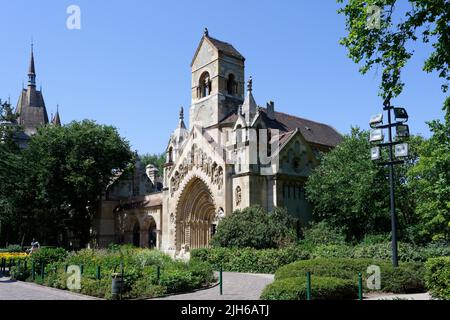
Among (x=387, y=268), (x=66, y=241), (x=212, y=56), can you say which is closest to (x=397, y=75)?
(x=387, y=268)

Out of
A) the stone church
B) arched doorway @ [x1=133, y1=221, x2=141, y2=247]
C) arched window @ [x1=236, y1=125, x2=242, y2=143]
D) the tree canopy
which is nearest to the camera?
the stone church

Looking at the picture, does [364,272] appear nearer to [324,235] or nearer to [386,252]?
[386,252]

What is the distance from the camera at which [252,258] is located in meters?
26.8

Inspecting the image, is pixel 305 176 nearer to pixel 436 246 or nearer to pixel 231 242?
pixel 231 242

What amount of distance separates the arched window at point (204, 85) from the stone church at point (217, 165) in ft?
0.31

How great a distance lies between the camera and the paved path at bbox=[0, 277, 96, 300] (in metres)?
16.6

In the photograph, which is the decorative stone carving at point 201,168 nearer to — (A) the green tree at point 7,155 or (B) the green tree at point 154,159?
(A) the green tree at point 7,155

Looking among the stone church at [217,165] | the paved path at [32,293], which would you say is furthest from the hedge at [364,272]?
the stone church at [217,165]

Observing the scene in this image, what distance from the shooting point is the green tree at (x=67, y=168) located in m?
44.2

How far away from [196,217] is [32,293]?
77.4ft

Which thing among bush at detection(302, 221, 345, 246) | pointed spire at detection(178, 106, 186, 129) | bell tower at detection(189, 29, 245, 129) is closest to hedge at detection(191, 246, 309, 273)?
bush at detection(302, 221, 345, 246)

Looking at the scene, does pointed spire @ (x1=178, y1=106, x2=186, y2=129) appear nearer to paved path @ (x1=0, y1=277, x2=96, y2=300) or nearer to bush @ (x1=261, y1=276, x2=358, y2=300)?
paved path @ (x1=0, y1=277, x2=96, y2=300)

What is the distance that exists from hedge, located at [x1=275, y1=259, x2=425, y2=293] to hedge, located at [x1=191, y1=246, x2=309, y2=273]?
7090 mm
